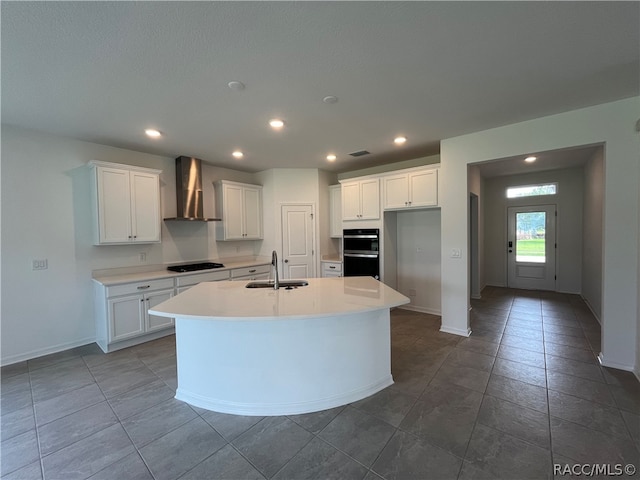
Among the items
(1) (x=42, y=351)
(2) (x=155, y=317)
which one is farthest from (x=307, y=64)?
(1) (x=42, y=351)

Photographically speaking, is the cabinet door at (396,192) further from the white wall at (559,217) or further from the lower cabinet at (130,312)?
the white wall at (559,217)

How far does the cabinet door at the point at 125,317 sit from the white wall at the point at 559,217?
7.37m

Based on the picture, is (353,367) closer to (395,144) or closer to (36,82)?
(395,144)

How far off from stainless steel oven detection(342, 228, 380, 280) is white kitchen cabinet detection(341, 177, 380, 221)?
251mm

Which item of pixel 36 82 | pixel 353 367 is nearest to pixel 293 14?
pixel 36 82

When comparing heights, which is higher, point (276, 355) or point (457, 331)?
point (276, 355)

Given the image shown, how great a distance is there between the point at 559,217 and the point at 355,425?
6583mm

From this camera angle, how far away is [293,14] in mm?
1515

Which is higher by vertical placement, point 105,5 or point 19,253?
point 105,5

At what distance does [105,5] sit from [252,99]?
1.16m

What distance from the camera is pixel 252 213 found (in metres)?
5.14

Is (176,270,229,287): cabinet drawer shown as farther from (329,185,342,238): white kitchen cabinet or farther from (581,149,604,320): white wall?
(581,149,604,320): white wall

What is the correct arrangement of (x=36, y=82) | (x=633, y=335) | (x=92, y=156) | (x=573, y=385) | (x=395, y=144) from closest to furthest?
(x=36, y=82)
(x=573, y=385)
(x=633, y=335)
(x=92, y=156)
(x=395, y=144)

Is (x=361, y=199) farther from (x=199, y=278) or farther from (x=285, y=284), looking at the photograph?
(x=199, y=278)
